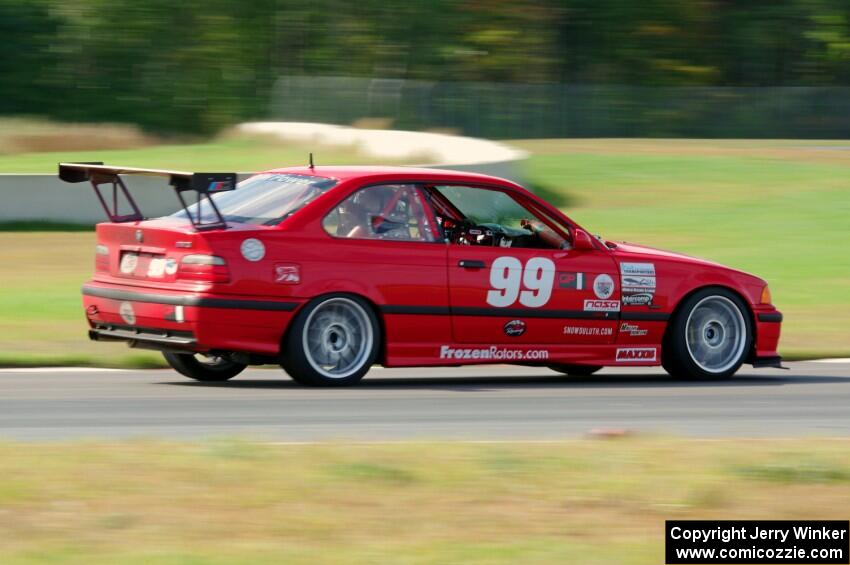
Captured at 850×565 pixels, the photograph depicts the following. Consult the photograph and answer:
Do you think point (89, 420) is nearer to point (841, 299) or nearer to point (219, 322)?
point (219, 322)

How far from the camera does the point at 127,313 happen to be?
971 centimetres

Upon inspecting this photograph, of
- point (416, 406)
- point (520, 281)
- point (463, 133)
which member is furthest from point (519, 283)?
point (463, 133)

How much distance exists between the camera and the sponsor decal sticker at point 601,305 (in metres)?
10.5

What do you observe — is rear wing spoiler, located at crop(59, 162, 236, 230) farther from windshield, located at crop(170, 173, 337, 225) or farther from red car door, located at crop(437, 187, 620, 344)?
red car door, located at crop(437, 187, 620, 344)

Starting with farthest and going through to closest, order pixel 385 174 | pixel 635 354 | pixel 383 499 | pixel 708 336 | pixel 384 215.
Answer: pixel 708 336, pixel 635 354, pixel 385 174, pixel 384 215, pixel 383 499

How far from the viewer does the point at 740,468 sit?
672 cm

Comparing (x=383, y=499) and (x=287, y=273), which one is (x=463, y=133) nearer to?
(x=287, y=273)

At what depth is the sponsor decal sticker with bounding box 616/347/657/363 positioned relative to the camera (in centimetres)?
1075

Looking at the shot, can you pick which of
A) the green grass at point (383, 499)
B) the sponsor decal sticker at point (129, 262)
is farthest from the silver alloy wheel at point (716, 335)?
the sponsor decal sticker at point (129, 262)

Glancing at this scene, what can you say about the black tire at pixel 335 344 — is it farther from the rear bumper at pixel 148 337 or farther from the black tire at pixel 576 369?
the black tire at pixel 576 369

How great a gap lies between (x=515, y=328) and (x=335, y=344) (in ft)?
4.25

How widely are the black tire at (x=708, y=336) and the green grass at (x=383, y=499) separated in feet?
11.6

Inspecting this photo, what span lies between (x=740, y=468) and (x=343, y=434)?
217 cm

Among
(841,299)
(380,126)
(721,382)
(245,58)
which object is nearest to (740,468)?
(721,382)
